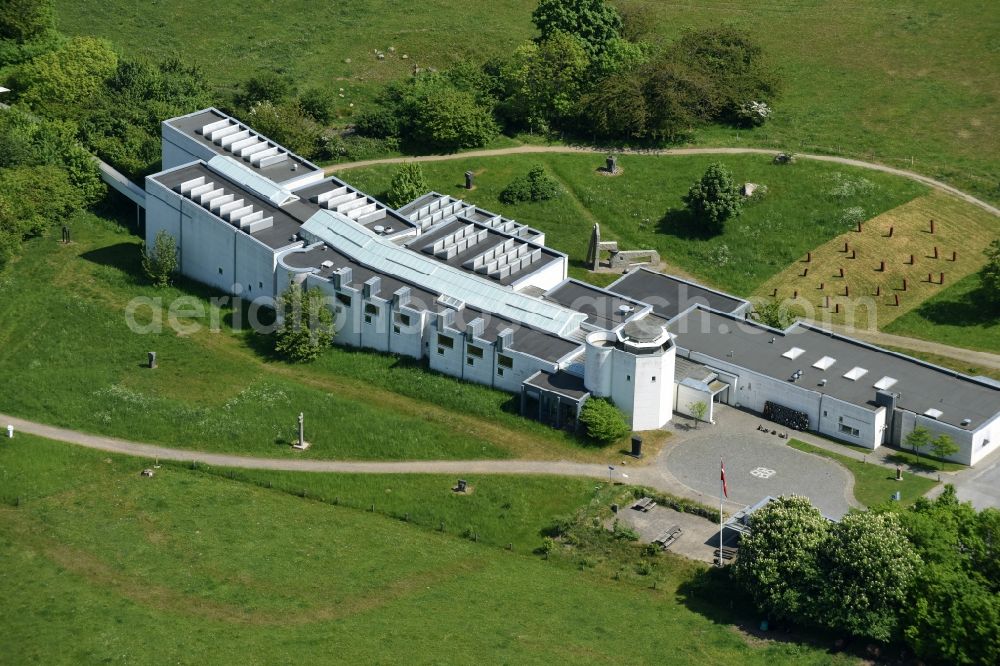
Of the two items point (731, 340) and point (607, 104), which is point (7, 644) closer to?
point (731, 340)

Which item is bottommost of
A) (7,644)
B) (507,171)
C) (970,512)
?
(7,644)

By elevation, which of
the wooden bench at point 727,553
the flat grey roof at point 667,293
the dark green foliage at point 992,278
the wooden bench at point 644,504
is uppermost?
the dark green foliage at point 992,278

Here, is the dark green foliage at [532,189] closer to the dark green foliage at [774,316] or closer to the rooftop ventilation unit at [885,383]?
the dark green foliage at [774,316]

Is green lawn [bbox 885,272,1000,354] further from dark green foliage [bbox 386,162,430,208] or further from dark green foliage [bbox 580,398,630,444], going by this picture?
dark green foliage [bbox 386,162,430,208]

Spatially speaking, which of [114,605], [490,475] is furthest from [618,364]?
[114,605]

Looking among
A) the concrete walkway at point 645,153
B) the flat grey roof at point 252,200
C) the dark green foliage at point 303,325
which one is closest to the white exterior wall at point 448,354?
the dark green foliage at point 303,325
